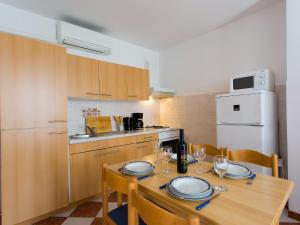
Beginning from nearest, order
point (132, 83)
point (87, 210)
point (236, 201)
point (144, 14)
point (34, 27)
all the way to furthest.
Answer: point (236, 201), point (87, 210), point (34, 27), point (144, 14), point (132, 83)

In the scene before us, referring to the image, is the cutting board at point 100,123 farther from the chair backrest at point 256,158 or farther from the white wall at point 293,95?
the white wall at point 293,95

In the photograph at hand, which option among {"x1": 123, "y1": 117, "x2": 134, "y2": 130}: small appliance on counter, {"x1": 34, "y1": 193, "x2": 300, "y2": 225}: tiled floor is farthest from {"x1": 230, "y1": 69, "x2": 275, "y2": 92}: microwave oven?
{"x1": 123, "y1": 117, "x2": 134, "y2": 130}: small appliance on counter

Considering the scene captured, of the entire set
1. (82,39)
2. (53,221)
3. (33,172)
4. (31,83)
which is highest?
(82,39)

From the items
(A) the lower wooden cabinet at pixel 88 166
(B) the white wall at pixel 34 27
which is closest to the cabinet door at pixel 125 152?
(A) the lower wooden cabinet at pixel 88 166

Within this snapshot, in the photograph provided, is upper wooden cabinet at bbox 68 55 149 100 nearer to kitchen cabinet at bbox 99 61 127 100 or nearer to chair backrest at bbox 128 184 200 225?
kitchen cabinet at bbox 99 61 127 100

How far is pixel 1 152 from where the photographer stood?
1600 millimetres

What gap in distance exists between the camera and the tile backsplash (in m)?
2.55

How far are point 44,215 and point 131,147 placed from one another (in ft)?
4.18

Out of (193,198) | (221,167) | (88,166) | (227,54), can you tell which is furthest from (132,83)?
(193,198)

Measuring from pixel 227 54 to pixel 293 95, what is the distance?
1.24m

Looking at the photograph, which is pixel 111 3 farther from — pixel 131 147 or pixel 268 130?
pixel 268 130

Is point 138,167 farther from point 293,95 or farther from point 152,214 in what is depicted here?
point 293,95

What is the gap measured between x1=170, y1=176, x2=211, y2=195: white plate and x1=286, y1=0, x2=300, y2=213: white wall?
1421 mm

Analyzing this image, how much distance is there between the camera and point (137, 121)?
3.26m
